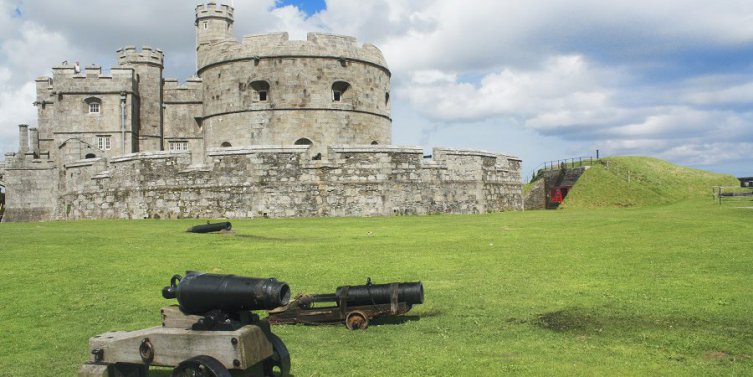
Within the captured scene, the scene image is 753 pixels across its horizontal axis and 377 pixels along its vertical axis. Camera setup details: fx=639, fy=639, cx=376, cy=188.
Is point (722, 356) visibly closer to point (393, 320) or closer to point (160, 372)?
point (393, 320)

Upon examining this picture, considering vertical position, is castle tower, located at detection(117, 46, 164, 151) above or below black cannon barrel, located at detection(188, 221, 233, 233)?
above

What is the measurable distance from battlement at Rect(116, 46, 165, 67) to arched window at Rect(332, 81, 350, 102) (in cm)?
1108

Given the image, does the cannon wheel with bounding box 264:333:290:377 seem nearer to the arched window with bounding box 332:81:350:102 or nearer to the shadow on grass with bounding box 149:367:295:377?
the shadow on grass with bounding box 149:367:295:377

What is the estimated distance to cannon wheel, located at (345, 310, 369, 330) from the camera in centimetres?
684

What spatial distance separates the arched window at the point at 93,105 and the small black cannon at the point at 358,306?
28974 mm

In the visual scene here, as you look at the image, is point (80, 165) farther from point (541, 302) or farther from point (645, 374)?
point (645, 374)

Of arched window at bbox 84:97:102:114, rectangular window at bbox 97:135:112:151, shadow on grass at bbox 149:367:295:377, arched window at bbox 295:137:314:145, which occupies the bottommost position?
shadow on grass at bbox 149:367:295:377

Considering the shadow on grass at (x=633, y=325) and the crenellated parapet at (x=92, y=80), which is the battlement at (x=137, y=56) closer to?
the crenellated parapet at (x=92, y=80)

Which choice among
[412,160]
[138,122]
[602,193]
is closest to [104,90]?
[138,122]

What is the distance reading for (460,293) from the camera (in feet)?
27.0

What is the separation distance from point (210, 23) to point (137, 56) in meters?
4.29

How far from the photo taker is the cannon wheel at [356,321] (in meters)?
6.84

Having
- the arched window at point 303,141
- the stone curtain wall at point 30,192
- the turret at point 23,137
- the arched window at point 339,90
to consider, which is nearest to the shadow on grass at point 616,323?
the arched window at point 303,141

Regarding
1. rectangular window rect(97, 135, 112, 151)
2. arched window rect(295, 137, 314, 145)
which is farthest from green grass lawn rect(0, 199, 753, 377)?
rectangular window rect(97, 135, 112, 151)
